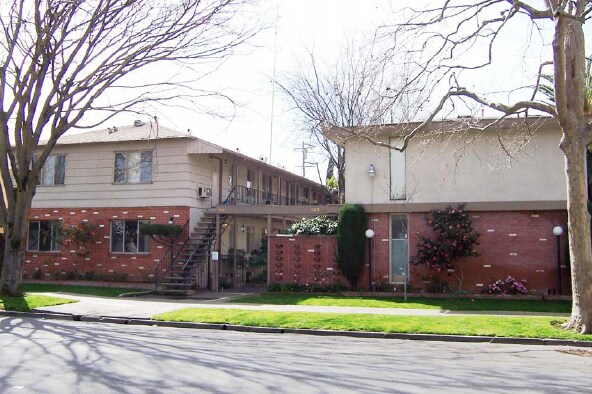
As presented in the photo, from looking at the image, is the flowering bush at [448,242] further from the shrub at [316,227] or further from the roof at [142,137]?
the roof at [142,137]

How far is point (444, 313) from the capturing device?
14.9m

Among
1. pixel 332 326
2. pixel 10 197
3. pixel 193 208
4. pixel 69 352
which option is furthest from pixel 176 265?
pixel 69 352

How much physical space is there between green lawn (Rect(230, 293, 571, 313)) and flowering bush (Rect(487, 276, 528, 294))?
65 cm

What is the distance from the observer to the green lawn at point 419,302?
51.9 feet

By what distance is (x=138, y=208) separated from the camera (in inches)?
930

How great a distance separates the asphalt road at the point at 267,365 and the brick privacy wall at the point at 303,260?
27.1 feet

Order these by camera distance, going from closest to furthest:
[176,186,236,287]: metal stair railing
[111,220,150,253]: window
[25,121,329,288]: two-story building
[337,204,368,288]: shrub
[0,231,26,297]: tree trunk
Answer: [0,231,26,297]: tree trunk → [337,204,368,288]: shrub → [176,186,236,287]: metal stair railing → [25,121,329,288]: two-story building → [111,220,150,253]: window

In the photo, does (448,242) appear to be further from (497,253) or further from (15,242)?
(15,242)

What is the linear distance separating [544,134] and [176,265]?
45.3 feet

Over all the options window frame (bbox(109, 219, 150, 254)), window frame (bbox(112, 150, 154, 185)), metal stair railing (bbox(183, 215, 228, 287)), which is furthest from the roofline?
window frame (bbox(109, 219, 150, 254))

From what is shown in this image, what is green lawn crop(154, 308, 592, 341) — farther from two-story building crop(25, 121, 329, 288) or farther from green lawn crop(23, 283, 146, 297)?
two-story building crop(25, 121, 329, 288)

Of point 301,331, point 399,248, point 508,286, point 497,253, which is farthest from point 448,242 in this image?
point 301,331

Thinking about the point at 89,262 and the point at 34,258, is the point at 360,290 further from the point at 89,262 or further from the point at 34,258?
the point at 34,258

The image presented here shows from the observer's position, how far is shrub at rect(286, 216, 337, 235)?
822 inches
